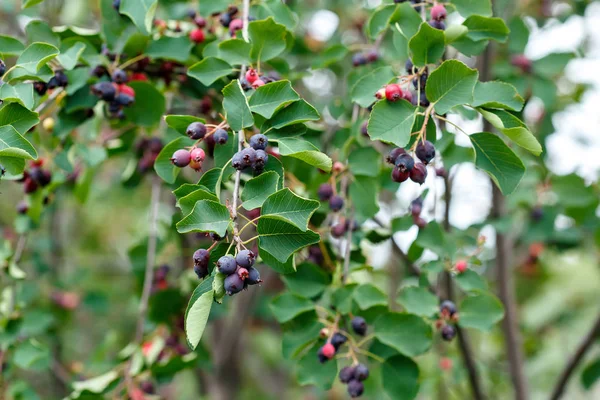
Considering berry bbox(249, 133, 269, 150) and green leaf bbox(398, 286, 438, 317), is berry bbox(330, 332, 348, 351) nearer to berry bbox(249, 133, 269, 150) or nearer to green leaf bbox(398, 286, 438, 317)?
green leaf bbox(398, 286, 438, 317)

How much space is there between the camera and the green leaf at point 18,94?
4.49ft

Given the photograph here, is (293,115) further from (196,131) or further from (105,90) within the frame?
(105,90)

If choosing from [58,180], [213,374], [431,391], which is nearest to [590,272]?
[431,391]

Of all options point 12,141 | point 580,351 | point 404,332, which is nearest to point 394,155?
point 404,332

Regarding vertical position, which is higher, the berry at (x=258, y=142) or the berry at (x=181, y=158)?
the berry at (x=258, y=142)

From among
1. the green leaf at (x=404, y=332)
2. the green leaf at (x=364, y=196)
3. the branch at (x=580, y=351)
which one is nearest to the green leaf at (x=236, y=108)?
the green leaf at (x=364, y=196)

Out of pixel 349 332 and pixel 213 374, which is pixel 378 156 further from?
pixel 213 374

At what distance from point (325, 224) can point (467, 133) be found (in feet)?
2.26

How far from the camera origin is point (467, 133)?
1.44 meters

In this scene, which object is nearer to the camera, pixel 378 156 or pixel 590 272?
pixel 378 156

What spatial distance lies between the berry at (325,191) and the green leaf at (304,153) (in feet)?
1.39

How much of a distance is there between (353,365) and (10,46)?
49.6 inches

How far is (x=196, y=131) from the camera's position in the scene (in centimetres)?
141

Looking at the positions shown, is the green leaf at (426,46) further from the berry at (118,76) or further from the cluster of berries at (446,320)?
the berry at (118,76)
